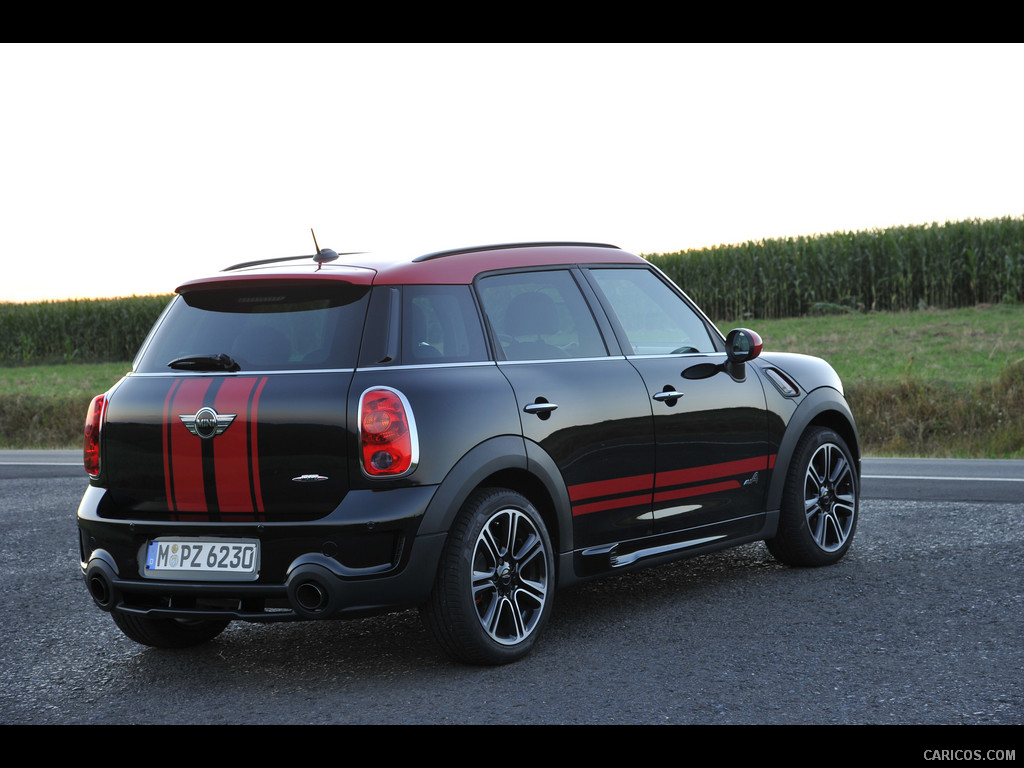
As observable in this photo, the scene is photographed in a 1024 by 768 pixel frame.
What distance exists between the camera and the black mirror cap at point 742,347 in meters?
6.43

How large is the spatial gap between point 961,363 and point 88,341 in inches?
1362

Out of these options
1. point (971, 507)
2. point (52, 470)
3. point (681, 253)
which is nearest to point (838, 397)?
point (971, 507)

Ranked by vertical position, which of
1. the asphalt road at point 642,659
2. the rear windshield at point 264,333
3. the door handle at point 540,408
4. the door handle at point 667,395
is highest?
the rear windshield at point 264,333

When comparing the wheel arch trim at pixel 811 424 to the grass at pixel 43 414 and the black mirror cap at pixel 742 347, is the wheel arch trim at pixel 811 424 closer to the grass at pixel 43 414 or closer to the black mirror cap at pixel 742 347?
the black mirror cap at pixel 742 347

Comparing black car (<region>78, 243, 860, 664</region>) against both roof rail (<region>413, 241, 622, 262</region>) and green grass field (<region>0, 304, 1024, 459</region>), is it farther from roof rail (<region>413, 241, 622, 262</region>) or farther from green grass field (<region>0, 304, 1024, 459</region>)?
green grass field (<region>0, 304, 1024, 459</region>)

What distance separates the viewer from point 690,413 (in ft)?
20.0

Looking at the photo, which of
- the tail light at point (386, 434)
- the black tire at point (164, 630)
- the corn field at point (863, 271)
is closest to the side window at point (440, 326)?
the tail light at point (386, 434)

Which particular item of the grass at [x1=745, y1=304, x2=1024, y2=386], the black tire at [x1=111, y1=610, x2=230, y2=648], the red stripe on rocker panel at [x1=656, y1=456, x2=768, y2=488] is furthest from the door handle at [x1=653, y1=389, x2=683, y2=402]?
the grass at [x1=745, y1=304, x2=1024, y2=386]

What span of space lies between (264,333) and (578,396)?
4.63 ft

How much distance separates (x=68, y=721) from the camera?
14.8 feet

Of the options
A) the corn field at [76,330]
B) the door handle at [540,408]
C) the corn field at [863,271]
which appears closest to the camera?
the door handle at [540,408]

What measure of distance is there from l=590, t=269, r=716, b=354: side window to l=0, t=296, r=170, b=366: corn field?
134 ft

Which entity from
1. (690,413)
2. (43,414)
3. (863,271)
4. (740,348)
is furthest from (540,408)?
(863,271)

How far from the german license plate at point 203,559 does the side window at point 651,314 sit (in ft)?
7.28
